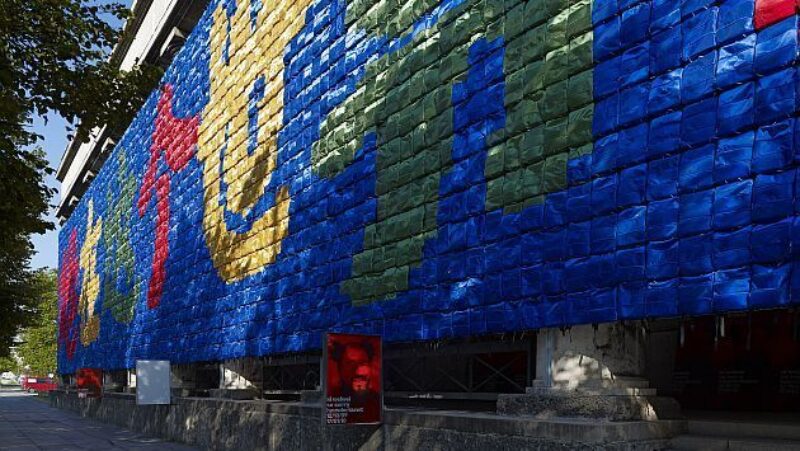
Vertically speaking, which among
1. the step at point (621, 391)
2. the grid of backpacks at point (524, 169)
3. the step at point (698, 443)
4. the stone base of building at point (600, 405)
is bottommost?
the step at point (698, 443)

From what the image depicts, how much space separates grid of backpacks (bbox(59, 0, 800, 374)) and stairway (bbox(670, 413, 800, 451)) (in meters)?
1.31

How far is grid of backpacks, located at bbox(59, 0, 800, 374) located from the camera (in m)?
6.87

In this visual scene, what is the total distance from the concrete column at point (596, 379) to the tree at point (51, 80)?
9.10 m

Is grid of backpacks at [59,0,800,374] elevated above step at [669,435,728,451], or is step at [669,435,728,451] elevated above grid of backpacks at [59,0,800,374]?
grid of backpacks at [59,0,800,374]

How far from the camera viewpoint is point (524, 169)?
30.7ft

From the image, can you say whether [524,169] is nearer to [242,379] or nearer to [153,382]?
[242,379]

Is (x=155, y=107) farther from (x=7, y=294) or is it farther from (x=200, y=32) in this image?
(x=7, y=294)

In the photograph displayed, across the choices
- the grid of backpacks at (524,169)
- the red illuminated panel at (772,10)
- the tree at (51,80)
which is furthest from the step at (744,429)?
the tree at (51,80)

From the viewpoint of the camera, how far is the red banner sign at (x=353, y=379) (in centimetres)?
1056

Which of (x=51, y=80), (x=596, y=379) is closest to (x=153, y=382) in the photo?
(x=51, y=80)

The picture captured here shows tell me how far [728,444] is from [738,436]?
399 mm

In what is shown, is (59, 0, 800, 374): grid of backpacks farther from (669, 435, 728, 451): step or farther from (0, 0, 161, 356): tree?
(0, 0, 161, 356): tree

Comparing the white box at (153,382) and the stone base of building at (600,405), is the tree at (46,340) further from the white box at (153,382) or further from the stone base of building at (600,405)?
the stone base of building at (600,405)

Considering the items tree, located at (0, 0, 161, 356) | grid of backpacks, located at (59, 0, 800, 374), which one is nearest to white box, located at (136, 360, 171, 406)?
grid of backpacks, located at (59, 0, 800, 374)
